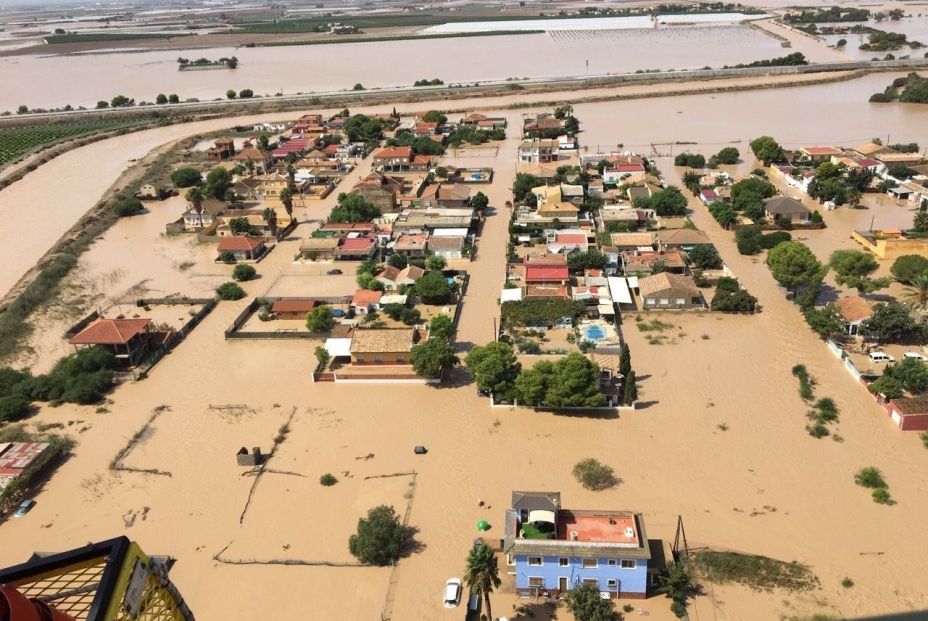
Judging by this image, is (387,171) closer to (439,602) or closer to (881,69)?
(439,602)

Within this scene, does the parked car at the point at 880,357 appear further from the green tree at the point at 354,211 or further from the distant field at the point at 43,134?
the distant field at the point at 43,134

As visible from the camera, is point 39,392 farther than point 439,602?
Yes

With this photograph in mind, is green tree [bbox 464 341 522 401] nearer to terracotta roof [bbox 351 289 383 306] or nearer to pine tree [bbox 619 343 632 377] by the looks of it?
pine tree [bbox 619 343 632 377]

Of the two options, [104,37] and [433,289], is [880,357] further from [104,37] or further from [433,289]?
[104,37]

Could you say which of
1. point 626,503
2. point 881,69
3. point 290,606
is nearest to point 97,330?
point 290,606

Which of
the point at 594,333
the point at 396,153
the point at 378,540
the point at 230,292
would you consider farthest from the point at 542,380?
the point at 396,153

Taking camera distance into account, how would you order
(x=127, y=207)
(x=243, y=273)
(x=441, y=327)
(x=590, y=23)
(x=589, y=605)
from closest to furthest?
1. (x=589, y=605)
2. (x=441, y=327)
3. (x=243, y=273)
4. (x=127, y=207)
5. (x=590, y=23)
